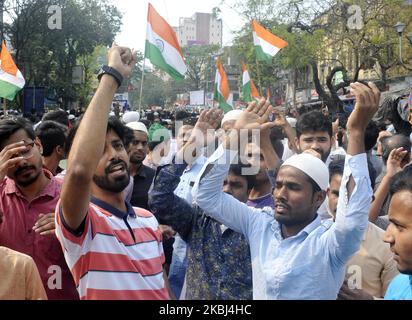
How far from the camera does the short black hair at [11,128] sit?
111 inches

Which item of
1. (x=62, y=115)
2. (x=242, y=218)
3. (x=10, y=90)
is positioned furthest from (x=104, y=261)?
(x=10, y=90)

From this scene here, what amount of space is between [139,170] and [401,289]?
2.73 metres

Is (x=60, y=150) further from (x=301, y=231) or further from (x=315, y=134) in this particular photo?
(x=301, y=231)

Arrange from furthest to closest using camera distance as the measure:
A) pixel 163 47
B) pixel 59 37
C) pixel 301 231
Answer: pixel 59 37
pixel 163 47
pixel 301 231

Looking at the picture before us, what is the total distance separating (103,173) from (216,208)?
1.97ft

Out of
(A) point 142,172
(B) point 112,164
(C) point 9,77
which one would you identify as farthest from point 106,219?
(C) point 9,77

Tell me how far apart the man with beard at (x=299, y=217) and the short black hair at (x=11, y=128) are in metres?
0.99

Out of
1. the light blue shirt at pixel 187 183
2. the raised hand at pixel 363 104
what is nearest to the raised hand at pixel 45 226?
the light blue shirt at pixel 187 183

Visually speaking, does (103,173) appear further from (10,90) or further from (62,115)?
(10,90)

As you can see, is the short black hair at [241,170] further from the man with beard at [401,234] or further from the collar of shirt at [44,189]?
the man with beard at [401,234]

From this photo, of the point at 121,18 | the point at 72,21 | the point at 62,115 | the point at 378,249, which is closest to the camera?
the point at 378,249

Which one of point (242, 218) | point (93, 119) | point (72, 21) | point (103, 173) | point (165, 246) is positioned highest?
point (72, 21)

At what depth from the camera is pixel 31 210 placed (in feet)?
8.64

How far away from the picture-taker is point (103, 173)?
2.21m
